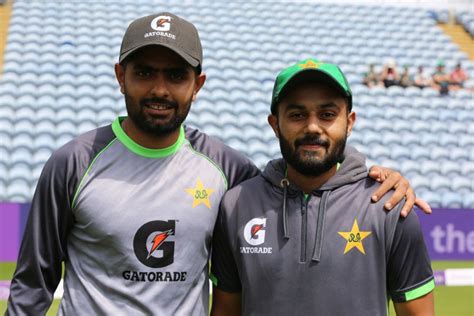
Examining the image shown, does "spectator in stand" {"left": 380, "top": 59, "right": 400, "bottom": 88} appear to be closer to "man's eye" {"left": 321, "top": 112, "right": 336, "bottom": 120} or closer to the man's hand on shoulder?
the man's hand on shoulder

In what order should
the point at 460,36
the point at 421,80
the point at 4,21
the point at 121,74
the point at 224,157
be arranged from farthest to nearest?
the point at 460,36 < the point at 4,21 < the point at 421,80 < the point at 224,157 < the point at 121,74

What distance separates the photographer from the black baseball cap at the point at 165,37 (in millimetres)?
2320

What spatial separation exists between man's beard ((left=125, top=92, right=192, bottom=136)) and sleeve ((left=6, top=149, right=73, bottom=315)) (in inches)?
13.2

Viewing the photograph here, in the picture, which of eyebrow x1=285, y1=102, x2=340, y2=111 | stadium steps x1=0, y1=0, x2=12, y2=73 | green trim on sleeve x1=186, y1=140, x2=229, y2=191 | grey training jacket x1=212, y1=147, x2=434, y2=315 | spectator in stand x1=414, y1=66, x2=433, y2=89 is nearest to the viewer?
grey training jacket x1=212, y1=147, x2=434, y2=315

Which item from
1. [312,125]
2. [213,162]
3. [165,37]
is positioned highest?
[165,37]

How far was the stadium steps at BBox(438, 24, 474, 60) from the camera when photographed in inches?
722

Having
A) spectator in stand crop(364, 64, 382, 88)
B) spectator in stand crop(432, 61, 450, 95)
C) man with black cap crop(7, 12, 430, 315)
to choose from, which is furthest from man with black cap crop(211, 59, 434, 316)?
spectator in stand crop(432, 61, 450, 95)

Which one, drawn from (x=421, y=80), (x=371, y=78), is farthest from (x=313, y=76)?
(x=421, y=80)

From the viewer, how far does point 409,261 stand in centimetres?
222

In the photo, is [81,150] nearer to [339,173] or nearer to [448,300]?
[339,173]

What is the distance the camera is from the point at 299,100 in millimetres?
2320

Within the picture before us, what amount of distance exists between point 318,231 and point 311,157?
0.28m

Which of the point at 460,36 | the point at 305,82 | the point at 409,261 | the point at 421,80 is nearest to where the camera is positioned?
the point at 409,261

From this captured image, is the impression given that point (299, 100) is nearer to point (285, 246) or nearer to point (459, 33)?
point (285, 246)
